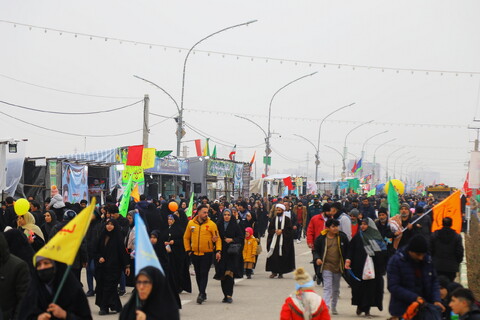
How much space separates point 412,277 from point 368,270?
14.8 feet

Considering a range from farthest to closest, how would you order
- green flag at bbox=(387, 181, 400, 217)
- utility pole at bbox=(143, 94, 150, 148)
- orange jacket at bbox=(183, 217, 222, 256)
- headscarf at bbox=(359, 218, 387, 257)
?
utility pole at bbox=(143, 94, 150, 148)
green flag at bbox=(387, 181, 400, 217)
orange jacket at bbox=(183, 217, 222, 256)
headscarf at bbox=(359, 218, 387, 257)

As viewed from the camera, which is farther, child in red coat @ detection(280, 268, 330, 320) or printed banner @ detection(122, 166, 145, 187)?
printed banner @ detection(122, 166, 145, 187)

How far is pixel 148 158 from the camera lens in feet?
74.7

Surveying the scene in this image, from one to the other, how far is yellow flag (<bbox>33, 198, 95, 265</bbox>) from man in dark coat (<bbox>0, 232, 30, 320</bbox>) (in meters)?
1.12

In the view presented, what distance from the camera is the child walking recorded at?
17250 mm

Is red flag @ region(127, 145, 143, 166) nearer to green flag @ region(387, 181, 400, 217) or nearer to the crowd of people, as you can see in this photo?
the crowd of people

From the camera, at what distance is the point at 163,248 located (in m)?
12.1

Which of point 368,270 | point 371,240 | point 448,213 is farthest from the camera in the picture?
point 371,240

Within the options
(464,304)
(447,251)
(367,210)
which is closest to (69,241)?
(464,304)

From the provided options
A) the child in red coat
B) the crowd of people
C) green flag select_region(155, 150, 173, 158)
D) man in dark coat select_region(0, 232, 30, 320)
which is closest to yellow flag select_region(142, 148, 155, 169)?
the crowd of people

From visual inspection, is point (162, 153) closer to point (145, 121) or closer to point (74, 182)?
point (145, 121)

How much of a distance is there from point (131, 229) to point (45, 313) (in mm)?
7849

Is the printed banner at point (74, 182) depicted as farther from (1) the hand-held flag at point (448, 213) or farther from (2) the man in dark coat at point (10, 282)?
(2) the man in dark coat at point (10, 282)

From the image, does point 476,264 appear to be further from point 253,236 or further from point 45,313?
point 45,313
